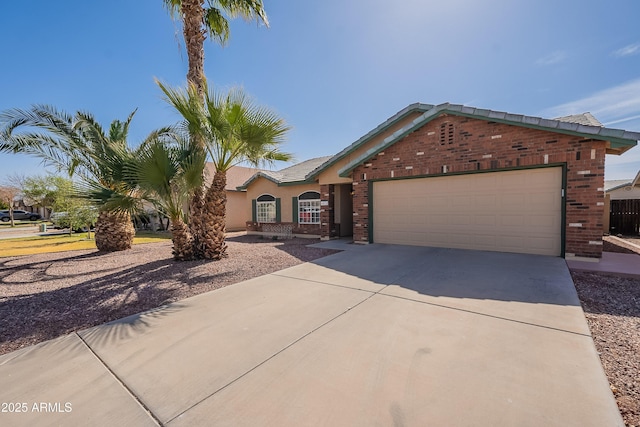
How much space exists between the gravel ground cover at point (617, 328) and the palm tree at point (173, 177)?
8308mm

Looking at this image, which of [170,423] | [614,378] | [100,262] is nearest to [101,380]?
[170,423]

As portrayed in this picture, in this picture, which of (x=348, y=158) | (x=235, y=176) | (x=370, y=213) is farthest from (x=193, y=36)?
(x=235, y=176)

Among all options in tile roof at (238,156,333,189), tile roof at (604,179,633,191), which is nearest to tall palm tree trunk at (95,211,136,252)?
tile roof at (238,156,333,189)

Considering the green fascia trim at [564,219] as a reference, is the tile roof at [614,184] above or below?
above

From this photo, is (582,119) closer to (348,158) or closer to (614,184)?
(348,158)

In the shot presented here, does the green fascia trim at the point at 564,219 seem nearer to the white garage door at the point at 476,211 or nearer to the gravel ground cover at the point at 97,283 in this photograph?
the white garage door at the point at 476,211

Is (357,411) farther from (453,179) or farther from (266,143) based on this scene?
(453,179)

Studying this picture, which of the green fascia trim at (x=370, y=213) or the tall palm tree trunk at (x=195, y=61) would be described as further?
the green fascia trim at (x=370, y=213)

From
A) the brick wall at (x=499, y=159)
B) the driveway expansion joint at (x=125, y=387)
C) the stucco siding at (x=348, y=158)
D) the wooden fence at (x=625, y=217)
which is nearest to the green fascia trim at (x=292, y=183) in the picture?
the stucco siding at (x=348, y=158)

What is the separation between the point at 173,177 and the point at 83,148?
4498mm

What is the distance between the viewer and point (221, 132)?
7.33 metres

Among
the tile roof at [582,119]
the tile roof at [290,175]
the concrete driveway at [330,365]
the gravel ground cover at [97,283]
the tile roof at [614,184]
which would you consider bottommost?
the gravel ground cover at [97,283]

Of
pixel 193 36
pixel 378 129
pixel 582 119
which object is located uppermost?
pixel 193 36

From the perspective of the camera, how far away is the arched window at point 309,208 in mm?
14211
